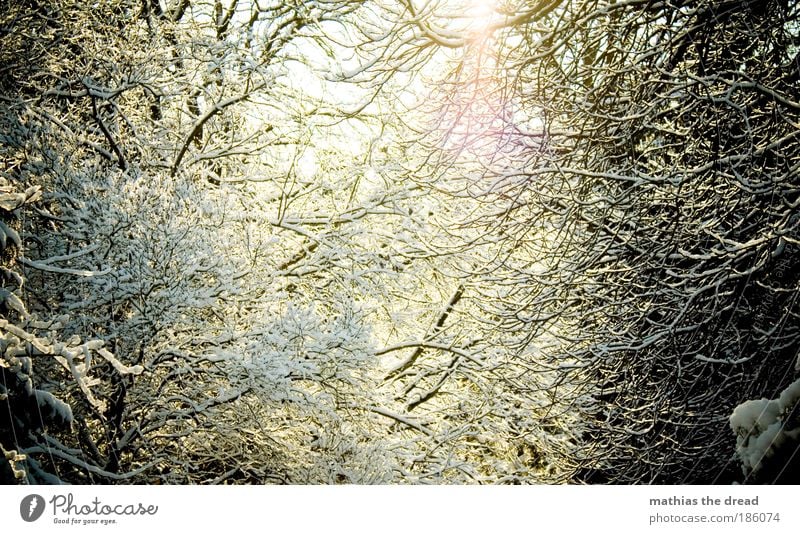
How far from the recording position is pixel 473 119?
143 inches

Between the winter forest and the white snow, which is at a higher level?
the winter forest

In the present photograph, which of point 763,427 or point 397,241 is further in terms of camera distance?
point 397,241

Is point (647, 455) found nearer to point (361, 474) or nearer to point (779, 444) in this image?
point (779, 444)

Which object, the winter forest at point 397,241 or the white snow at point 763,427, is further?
the winter forest at point 397,241

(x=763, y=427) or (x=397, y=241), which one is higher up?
(x=397, y=241)

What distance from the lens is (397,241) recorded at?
5.05m

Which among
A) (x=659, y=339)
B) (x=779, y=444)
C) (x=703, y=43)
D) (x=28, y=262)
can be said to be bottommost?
(x=779, y=444)

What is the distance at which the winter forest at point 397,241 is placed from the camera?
2967mm

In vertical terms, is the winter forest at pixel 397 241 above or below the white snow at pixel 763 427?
above

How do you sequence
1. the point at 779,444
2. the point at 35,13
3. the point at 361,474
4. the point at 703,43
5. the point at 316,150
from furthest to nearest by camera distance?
1. the point at 316,150
2. the point at 361,474
3. the point at 35,13
4. the point at 703,43
5. the point at 779,444

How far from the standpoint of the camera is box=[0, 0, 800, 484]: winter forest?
2967mm

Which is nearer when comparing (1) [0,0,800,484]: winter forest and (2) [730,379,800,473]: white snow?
(2) [730,379,800,473]: white snow

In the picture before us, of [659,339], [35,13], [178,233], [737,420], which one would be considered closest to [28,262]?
[178,233]

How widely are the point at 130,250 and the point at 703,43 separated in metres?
3.04
